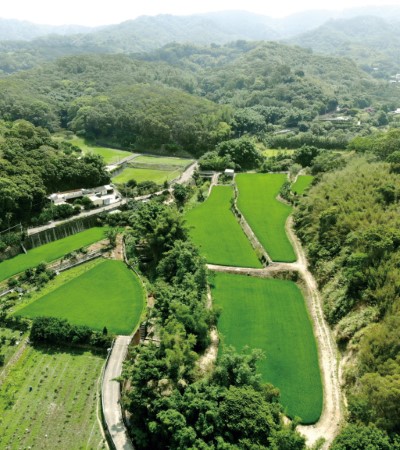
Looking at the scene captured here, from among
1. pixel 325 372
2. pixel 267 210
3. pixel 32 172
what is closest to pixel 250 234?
pixel 267 210

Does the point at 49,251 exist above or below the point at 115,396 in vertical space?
below

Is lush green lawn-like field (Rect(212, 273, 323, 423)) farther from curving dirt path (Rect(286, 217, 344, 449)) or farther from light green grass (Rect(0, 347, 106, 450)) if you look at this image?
light green grass (Rect(0, 347, 106, 450))

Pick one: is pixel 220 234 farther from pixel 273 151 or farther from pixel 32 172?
pixel 273 151

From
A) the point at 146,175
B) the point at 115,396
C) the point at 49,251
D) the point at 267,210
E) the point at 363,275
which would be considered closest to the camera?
the point at 115,396

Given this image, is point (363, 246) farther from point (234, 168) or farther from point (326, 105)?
point (326, 105)

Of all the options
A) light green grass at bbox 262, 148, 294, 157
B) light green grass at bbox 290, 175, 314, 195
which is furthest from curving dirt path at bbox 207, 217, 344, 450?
light green grass at bbox 262, 148, 294, 157

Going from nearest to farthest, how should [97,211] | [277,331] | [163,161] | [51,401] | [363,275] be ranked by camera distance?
[51,401], [277,331], [363,275], [97,211], [163,161]

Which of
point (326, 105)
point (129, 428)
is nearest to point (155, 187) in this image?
point (129, 428)
